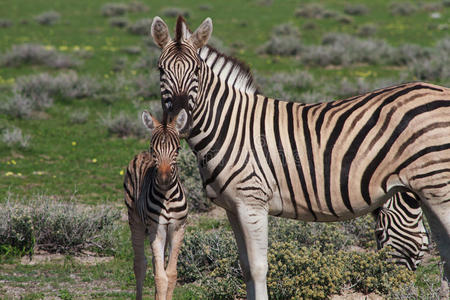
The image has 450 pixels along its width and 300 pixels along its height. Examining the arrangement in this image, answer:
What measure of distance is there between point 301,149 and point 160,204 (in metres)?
1.67

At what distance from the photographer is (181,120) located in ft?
16.3

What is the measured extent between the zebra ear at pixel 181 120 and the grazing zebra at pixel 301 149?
0.07 metres

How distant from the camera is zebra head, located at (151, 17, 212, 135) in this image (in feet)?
16.2

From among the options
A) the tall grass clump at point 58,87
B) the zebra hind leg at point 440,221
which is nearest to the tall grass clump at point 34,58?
the tall grass clump at point 58,87

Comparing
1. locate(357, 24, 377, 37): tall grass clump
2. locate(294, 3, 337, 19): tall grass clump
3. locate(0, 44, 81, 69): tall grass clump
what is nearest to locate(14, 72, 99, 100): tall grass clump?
locate(0, 44, 81, 69): tall grass clump

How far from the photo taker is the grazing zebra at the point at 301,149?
4.89 meters

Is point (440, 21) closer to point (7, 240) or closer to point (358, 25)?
point (358, 25)

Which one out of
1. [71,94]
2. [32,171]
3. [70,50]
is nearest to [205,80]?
[32,171]

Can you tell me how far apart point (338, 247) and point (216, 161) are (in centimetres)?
411

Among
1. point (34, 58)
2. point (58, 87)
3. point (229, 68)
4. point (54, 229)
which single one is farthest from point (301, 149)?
point (34, 58)

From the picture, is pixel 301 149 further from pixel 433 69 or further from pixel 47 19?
pixel 47 19

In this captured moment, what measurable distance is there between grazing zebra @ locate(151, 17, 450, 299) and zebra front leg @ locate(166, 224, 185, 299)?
0.98 metres

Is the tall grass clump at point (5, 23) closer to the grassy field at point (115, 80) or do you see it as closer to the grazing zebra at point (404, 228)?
the grassy field at point (115, 80)

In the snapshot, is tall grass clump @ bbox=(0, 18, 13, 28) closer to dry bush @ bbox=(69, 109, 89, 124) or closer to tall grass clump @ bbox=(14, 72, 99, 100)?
tall grass clump @ bbox=(14, 72, 99, 100)
